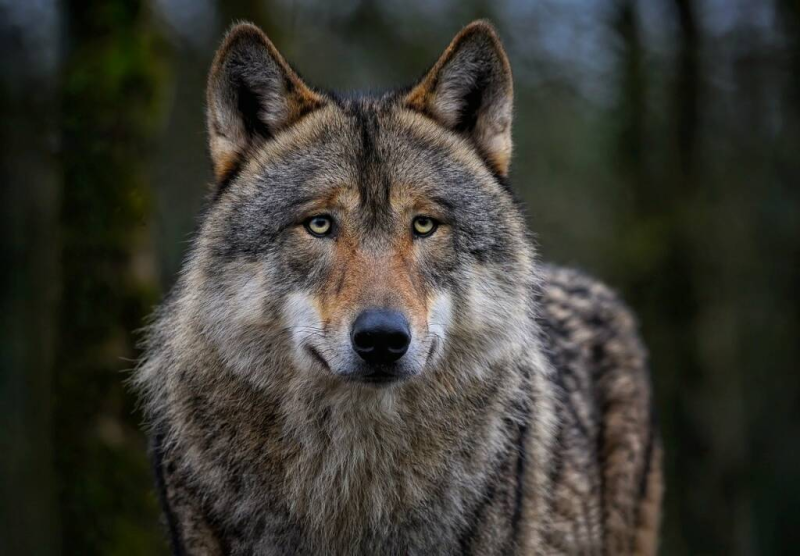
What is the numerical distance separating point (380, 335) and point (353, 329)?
122 millimetres

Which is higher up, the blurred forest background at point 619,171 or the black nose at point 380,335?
the blurred forest background at point 619,171

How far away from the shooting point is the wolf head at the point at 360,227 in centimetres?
394

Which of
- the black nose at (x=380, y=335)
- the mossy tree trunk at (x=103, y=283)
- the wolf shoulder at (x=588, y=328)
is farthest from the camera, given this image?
the mossy tree trunk at (x=103, y=283)

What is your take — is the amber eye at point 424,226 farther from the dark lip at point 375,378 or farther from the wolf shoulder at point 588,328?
the wolf shoulder at point 588,328

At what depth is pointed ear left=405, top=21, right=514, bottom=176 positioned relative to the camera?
179 inches

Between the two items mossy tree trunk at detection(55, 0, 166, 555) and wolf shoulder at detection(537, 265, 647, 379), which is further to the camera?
mossy tree trunk at detection(55, 0, 166, 555)

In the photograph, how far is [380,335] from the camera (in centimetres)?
371

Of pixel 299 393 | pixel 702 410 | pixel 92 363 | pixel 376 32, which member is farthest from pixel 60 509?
pixel 376 32

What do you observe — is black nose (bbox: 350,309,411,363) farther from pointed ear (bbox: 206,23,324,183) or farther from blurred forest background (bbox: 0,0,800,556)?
blurred forest background (bbox: 0,0,800,556)

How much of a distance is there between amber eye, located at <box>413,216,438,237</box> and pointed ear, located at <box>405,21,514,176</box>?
0.70m

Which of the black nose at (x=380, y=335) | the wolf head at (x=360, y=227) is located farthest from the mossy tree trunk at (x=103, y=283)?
the black nose at (x=380, y=335)

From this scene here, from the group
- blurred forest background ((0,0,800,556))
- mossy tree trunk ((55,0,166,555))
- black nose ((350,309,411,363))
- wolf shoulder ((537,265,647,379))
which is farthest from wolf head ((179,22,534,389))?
blurred forest background ((0,0,800,556))

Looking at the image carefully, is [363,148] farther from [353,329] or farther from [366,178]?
[353,329]

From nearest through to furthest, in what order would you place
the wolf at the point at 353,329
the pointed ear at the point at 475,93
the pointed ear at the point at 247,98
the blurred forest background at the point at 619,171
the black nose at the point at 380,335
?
the black nose at the point at 380,335, the wolf at the point at 353,329, the pointed ear at the point at 247,98, the pointed ear at the point at 475,93, the blurred forest background at the point at 619,171
